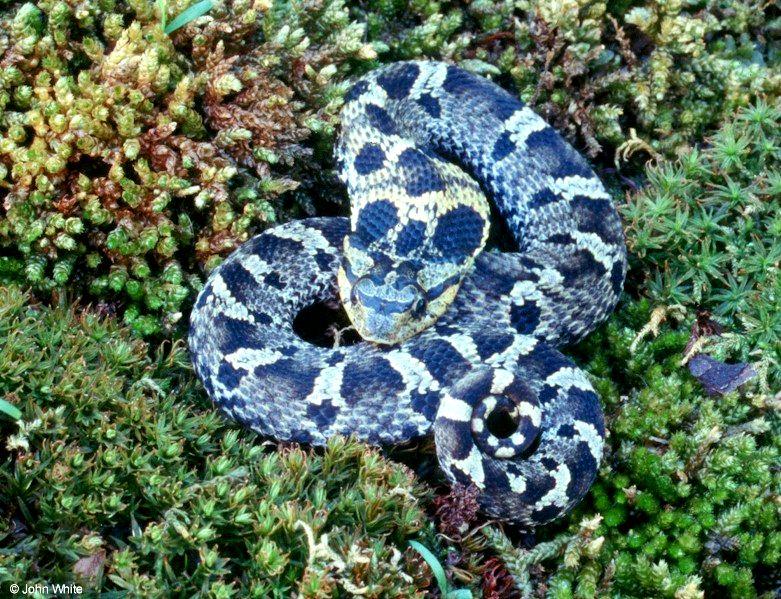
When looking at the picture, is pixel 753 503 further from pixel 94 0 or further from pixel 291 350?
pixel 94 0

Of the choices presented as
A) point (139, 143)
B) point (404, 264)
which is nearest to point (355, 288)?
point (404, 264)

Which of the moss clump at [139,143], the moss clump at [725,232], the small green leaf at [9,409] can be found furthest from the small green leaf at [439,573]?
the moss clump at [725,232]

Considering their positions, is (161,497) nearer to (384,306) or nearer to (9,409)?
(9,409)

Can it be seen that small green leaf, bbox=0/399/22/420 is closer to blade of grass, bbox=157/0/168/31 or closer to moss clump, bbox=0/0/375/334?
moss clump, bbox=0/0/375/334

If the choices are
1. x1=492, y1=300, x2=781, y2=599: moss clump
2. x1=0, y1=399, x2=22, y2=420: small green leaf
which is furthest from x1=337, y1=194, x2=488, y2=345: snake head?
x1=0, y1=399, x2=22, y2=420: small green leaf

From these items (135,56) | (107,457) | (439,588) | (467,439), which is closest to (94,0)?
(135,56)

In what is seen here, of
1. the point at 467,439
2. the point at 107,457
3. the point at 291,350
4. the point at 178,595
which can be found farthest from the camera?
the point at 291,350
